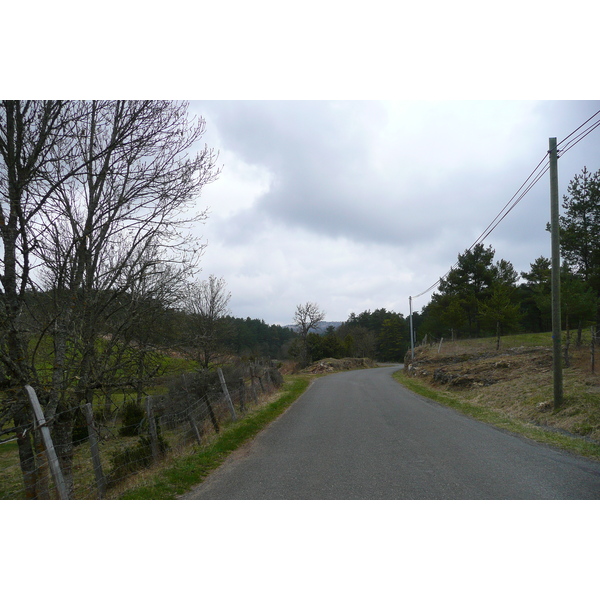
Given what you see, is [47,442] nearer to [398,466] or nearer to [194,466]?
[194,466]

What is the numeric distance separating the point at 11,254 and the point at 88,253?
105 centimetres

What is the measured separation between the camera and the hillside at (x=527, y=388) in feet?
28.5

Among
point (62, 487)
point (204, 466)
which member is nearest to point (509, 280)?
point (204, 466)

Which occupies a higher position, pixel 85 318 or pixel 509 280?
pixel 509 280

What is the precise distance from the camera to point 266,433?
952 centimetres

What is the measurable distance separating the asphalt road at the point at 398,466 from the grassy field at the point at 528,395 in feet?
2.72

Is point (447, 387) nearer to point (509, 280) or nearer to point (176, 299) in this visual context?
point (176, 299)

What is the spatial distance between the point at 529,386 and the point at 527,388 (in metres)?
0.23

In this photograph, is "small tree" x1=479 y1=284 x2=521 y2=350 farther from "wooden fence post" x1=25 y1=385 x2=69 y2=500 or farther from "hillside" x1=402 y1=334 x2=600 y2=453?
"wooden fence post" x1=25 y1=385 x2=69 y2=500

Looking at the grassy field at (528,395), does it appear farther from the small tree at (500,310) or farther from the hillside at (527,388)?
the small tree at (500,310)

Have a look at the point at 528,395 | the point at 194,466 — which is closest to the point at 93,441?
the point at 194,466

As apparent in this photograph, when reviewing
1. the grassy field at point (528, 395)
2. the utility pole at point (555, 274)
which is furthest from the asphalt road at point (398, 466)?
the utility pole at point (555, 274)

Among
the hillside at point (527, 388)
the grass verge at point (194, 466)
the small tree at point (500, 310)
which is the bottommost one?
the grass verge at point (194, 466)

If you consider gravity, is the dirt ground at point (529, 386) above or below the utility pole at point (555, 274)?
below
